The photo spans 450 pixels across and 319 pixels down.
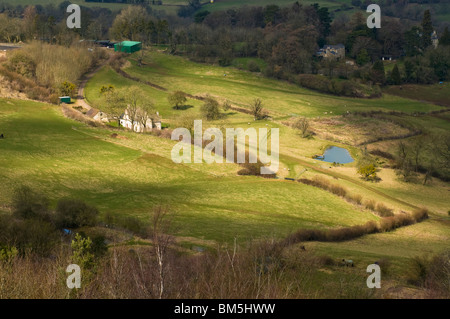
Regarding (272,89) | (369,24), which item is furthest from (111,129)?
(369,24)

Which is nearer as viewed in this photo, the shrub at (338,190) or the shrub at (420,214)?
the shrub at (420,214)

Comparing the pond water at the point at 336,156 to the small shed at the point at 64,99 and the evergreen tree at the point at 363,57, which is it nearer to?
the small shed at the point at 64,99

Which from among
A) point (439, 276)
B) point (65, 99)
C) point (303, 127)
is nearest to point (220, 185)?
point (303, 127)

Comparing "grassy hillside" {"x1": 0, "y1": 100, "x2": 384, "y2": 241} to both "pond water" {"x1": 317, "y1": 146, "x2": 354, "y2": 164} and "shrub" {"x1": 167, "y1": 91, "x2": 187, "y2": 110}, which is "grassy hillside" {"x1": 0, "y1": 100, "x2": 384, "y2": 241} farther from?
"shrub" {"x1": 167, "y1": 91, "x2": 187, "y2": 110}

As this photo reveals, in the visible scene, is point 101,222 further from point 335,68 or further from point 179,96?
point 335,68

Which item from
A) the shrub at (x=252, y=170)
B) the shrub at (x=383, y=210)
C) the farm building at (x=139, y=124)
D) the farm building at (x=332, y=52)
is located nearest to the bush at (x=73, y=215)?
the shrub at (x=252, y=170)
